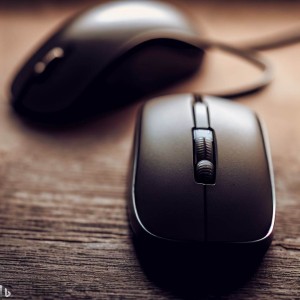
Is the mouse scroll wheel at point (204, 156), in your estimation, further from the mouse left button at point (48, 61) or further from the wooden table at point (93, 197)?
the mouse left button at point (48, 61)

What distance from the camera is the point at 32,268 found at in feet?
1.31

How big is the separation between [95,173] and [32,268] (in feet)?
0.44

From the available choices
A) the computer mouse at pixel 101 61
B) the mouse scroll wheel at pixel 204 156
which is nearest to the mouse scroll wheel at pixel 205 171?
the mouse scroll wheel at pixel 204 156

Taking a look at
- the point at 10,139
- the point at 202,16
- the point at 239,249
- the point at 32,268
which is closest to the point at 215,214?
the point at 239,249

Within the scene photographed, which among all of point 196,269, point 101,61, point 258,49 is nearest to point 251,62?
point 258,49

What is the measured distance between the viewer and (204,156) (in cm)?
40

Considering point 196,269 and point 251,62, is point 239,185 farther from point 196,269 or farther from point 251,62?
point 251,62

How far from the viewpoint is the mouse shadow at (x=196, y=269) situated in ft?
1.20

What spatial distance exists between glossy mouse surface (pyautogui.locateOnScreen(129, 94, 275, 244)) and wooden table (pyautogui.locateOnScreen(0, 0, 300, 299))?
5 cm

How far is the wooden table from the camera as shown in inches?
15.2

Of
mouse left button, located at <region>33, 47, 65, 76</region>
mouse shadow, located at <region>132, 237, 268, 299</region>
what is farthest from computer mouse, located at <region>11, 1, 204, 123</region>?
mouse shadow, located at <region>132, 237, 268, 299</region>

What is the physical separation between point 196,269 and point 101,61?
0.89 ft

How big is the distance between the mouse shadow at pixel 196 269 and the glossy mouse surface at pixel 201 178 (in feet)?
0.04

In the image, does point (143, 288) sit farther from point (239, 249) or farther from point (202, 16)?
point (202, 16)
